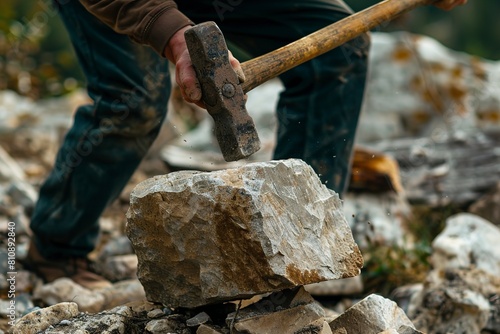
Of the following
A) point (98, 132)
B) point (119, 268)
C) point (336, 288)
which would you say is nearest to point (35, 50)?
point (119, 268)

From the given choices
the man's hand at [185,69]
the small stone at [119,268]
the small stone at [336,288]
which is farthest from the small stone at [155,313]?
the small stone at [119,268]

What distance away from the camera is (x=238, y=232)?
2.14 m

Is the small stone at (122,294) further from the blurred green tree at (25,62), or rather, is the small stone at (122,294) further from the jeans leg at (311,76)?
the blurred green tree at (25,62)

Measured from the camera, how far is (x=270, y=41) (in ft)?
10.00

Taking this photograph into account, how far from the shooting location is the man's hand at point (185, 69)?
7.85ft

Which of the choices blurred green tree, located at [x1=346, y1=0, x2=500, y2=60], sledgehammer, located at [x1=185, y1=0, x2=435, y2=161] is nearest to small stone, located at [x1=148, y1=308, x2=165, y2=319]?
sledgehammer, located at [x1=185, y1=0, x2=435, y2=161]

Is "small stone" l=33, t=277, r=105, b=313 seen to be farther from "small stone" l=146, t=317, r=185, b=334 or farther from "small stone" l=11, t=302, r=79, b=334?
"small stone" l=146, t=317, r=185, b=334

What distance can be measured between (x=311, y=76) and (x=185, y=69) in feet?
2.35

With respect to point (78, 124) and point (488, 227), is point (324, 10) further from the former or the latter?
point (488, 227)

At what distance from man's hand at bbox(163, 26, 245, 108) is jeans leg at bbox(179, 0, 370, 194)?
52 centimetres

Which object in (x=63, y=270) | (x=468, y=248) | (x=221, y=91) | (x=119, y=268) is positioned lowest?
(x=468, y=248)

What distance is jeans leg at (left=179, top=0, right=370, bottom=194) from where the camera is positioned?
2973 millimetres

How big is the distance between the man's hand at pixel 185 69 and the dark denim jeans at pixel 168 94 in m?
0.52

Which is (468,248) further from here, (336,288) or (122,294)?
(122,294)
